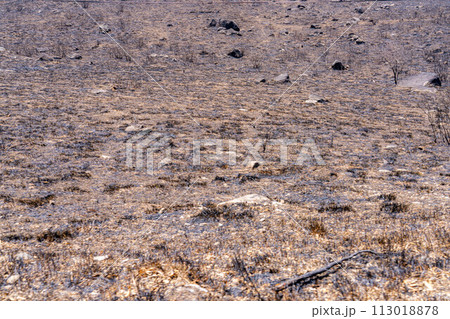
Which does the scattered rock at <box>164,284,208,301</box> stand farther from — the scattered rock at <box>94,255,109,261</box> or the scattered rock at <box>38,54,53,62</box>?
the scattered rock at <box>38,54,53,62</box>

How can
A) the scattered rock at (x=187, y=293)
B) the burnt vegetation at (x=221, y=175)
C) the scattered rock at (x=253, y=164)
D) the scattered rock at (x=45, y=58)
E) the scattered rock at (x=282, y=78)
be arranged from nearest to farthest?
the scattered rock at (x=187, y=293), the burnt vegetation at (x=221, y=175), the scattered rock at (x=253, y=164), the scattered rock at (x=282, y=78), the scattered rock at (x=45, y=58)

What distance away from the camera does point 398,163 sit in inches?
378

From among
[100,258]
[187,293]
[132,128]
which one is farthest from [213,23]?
[187,293]

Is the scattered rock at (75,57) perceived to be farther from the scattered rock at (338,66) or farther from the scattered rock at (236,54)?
the scattered rock at (338,66)

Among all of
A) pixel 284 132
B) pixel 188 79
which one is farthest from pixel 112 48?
pixel 284 132

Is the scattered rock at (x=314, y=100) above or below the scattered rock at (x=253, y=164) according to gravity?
below

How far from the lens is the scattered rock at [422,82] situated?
1942 centimetres

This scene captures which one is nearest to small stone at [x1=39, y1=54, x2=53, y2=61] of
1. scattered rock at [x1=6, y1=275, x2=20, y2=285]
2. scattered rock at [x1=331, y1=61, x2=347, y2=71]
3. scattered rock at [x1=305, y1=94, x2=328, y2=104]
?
scattered rock at [x1=305, y1=94, x2=328, y2=104]

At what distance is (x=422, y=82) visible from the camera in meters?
19.9
